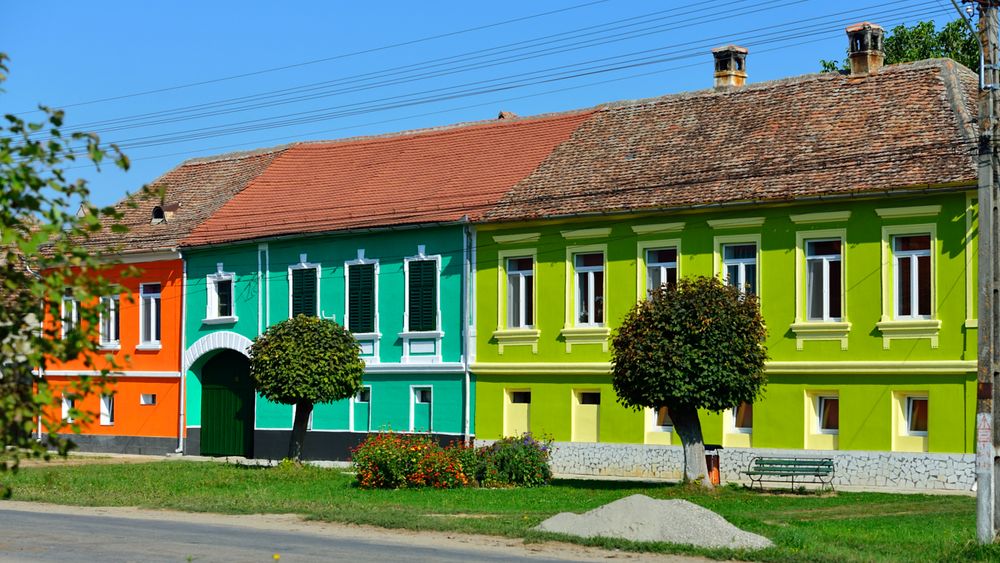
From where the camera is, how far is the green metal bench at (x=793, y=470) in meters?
28.7

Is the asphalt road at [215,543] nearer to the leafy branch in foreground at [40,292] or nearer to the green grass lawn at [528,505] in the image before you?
the green grass lawn at [528,505]

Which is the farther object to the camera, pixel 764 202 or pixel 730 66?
pixel 730 66

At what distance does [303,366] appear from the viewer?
33.5 m

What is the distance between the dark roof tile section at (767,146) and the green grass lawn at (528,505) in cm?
674

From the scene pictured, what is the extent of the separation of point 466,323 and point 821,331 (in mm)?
9866

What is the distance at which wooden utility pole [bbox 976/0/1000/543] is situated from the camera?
56.6 feet

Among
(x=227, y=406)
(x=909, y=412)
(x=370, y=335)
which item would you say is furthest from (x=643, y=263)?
(x=227, y=406)

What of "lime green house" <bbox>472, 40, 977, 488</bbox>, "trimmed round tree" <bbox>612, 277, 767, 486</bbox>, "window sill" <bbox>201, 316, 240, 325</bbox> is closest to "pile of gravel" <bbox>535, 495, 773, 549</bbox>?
"trimmed round tree" <bbox>612, 277, 767, 486</bbox>

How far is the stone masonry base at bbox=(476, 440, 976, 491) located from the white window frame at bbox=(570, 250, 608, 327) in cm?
294

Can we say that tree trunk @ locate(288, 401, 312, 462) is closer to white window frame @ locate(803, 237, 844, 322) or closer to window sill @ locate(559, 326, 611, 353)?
window sill @ locate(559, 326, 611, 353)

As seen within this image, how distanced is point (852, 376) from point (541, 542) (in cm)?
1292

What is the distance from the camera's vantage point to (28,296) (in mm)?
7555

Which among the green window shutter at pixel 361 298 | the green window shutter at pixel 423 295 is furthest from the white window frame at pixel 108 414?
the green window shutter at pixel 423 295

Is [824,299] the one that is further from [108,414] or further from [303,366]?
[108,414]
